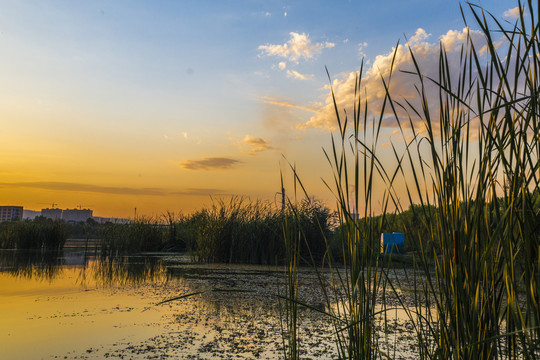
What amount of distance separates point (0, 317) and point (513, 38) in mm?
4430

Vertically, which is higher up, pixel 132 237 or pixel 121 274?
pixel 132 237

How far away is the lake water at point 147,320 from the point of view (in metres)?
2.89

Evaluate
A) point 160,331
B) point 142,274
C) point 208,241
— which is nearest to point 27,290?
point 142,274

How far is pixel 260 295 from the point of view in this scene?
5.15 m

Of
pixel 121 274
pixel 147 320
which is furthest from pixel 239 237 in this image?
pixel 147 320

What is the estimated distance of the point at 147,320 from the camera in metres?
3.81

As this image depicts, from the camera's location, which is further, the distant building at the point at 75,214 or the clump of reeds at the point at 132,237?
the distant building at the point at 75,214

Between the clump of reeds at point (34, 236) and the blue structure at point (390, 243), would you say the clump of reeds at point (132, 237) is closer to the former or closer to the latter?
the clump of reeds at point (34, 236)

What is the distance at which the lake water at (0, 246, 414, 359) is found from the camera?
289cm

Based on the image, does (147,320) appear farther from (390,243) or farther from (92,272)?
(92,272)

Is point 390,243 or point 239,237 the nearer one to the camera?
point 390,243

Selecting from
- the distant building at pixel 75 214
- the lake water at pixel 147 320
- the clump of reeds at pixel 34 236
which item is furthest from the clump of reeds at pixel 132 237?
the distant building at pixel 75 214

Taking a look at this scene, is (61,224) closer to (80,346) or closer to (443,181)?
(80,346)

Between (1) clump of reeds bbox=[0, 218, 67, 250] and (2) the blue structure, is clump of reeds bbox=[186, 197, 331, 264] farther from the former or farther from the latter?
(1) clump of reeds bbox=[0, 218, 67, 250]
